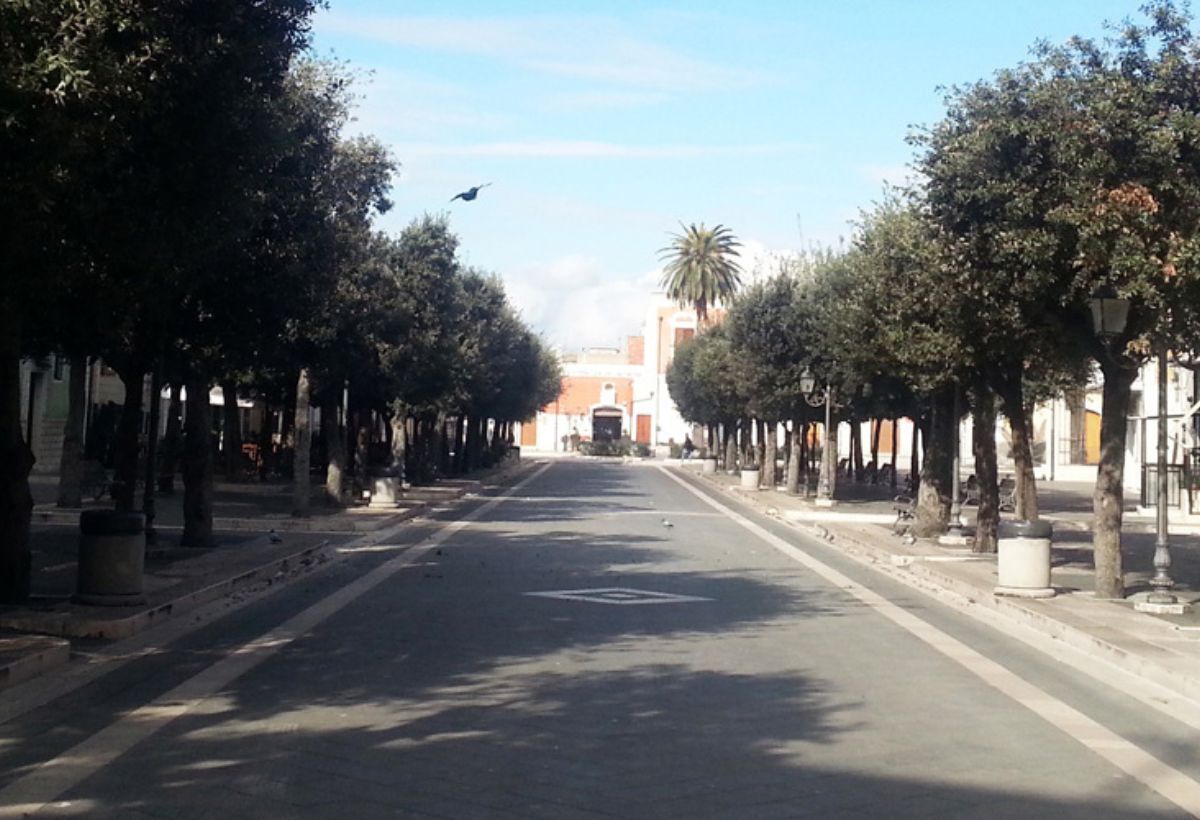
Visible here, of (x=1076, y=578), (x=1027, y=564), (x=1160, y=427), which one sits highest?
(x=1160, y=427)

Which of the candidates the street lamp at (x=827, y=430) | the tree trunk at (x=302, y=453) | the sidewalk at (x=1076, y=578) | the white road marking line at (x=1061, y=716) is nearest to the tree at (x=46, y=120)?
the white road marking line at (x=1061, y=716)

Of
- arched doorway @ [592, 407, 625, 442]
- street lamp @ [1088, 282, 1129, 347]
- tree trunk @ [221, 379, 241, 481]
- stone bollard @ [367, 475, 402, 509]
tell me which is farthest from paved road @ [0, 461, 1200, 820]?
arched doorway @ [592, 407, 625, 442]

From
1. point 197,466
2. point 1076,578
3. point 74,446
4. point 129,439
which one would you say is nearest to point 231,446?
point 74,446

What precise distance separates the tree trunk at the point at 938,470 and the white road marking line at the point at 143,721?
15657mm

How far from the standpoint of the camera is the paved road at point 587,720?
843 cm

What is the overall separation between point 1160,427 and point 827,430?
94.7 feet

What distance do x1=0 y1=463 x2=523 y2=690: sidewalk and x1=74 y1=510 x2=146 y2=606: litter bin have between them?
0.53 feet

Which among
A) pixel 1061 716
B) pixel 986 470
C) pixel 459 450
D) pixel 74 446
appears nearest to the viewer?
pixel 1061 716

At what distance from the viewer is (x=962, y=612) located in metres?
19.2

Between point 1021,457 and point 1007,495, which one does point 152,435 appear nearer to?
point 1021,457

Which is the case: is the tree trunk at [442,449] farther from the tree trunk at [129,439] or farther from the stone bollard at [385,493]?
the tree trunk at [129,439]

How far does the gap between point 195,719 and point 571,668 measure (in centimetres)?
365

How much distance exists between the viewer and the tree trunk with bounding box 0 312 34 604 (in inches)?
605

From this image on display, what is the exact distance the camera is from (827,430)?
47688 millimetres
